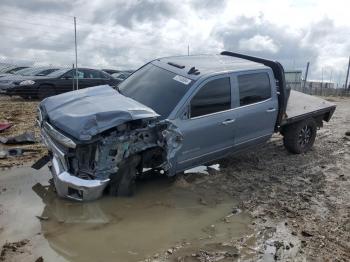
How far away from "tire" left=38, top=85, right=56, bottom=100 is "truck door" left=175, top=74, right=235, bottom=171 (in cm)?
1108

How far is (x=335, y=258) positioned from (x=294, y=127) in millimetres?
4619

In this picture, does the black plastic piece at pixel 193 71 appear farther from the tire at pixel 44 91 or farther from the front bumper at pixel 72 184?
the tire at pixel 44 91

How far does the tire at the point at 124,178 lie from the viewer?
6223 millimetres

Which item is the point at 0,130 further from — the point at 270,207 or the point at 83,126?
the point at 270,207

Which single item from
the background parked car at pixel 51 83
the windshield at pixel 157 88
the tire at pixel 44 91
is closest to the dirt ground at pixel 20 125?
the background parked car at pixel 51 83

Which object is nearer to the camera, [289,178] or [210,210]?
[210,210]

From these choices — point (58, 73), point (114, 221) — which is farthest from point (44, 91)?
point (114, 221)

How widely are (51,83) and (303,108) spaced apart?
1056 centimetres

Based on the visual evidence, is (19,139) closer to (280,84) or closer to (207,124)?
(207,124)

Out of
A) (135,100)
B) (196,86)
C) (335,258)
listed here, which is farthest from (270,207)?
(135,100)

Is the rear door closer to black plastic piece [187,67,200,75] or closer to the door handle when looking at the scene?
black plastic piece [187,67,200,75]

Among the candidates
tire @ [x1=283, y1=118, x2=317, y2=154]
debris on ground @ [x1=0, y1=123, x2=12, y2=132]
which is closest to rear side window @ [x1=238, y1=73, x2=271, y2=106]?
tire @ [x1=283, y1=118, x2=317, y2=154]

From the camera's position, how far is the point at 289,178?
26.1 ft

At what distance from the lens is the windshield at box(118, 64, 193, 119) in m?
6.75
